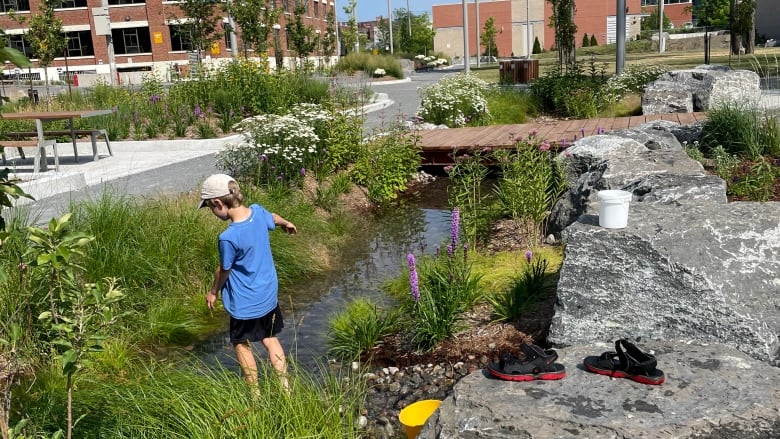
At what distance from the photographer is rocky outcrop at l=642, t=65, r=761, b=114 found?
14.5 m

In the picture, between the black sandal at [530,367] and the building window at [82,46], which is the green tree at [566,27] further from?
the building window at [82,46]

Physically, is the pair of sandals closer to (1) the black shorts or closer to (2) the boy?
(2) the boy

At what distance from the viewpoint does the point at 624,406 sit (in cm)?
298

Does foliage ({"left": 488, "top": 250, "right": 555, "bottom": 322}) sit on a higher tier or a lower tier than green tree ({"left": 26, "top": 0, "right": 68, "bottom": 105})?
lower

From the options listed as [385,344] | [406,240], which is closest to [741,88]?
[406,240]

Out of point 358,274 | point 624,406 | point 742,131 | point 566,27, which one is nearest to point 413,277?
point 624,406

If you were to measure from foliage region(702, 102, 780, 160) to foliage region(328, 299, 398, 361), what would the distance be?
4.86 meters

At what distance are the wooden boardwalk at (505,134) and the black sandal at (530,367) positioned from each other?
769cm

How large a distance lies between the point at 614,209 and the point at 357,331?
2051 mm

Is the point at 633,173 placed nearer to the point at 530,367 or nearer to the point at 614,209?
the point at 614,209

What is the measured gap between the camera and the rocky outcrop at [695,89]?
14.5 metres

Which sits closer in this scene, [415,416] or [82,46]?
[415,416]

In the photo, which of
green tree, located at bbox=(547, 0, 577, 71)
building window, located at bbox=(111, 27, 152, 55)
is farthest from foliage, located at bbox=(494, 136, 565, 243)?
building window, located at bbox=(111, 27, 152, 55)

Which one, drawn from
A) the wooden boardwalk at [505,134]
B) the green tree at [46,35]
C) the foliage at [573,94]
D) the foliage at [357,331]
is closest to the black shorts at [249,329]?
the foliage at [357,331]
